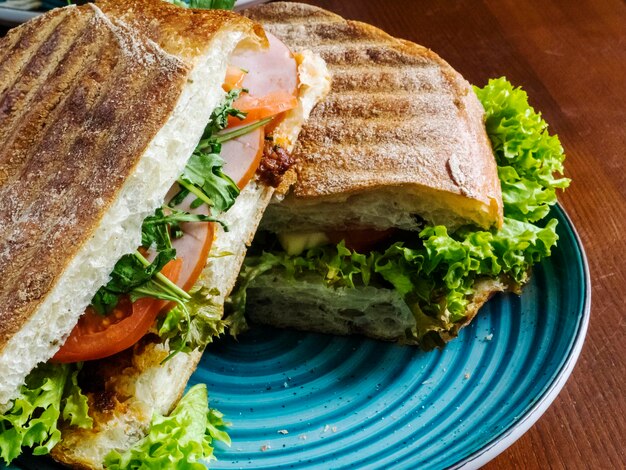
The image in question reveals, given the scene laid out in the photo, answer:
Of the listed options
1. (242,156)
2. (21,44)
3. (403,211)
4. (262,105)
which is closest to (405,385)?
(403,211)

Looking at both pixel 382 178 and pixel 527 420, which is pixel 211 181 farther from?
pixel 527 420

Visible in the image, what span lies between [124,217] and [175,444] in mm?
627

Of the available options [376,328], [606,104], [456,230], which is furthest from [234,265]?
[606,104]

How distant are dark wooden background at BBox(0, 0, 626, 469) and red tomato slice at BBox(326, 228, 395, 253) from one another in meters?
0.80

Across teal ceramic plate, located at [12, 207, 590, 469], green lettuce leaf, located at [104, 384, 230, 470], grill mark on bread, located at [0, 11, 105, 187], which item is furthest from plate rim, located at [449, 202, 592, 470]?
grill mark on bread, located at [0, 11, 105, 187]

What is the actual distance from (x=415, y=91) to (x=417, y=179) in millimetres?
461

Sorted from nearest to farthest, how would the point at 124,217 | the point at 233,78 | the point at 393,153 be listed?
the point at 124,217, the point at 233,78, the point at 393,153

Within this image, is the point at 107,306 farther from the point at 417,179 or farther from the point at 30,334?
the point at 417,179

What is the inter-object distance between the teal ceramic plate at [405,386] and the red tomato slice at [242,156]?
684 millimetres

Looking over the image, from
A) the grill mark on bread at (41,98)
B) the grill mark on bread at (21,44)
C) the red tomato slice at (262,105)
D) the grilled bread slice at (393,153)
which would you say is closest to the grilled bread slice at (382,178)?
the grilled bread slice at (393,153)

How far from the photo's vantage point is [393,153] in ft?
8.11

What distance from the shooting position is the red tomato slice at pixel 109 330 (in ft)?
6.49

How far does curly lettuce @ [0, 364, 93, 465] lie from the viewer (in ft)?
6.19

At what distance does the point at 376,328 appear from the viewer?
103 inches
